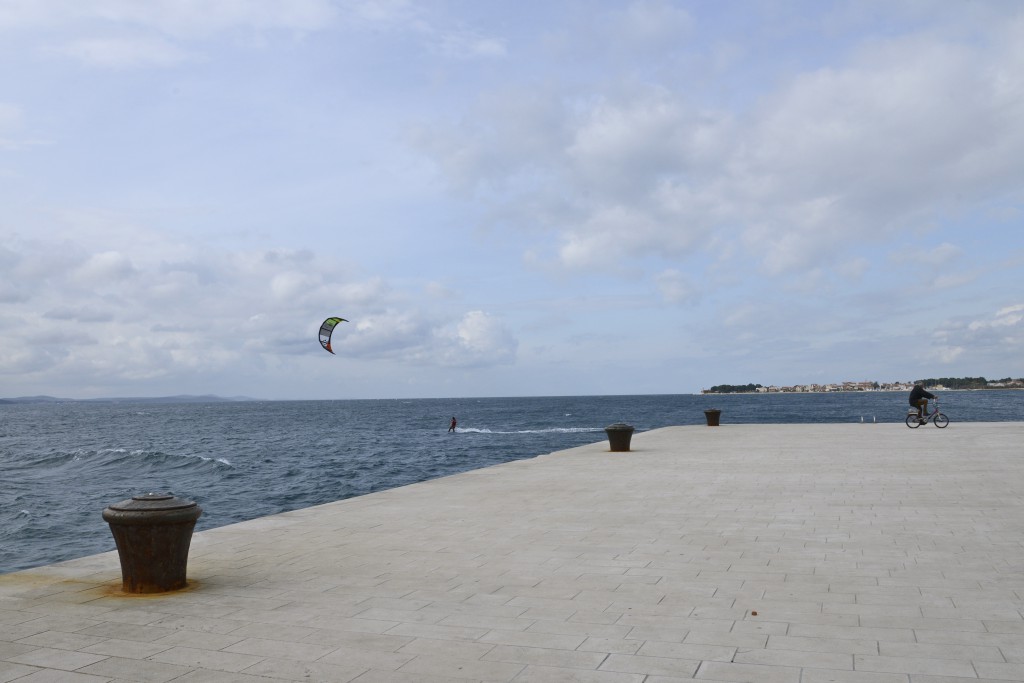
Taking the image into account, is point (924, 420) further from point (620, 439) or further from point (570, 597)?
point (570, 597)

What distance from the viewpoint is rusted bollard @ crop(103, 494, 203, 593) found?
672cm

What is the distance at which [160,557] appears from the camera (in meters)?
6.85

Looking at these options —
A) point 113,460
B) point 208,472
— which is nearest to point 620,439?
point 208,472

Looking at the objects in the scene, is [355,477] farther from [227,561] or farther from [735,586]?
[735,586]

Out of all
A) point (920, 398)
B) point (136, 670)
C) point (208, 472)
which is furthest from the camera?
point (208, 472)

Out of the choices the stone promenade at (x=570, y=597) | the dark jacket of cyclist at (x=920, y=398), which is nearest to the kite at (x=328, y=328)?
the stone promenade at (x=570, y=597)

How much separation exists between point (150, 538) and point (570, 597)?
139 inches

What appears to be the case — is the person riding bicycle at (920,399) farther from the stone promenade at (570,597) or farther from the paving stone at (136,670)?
the paving stone at (136,670)

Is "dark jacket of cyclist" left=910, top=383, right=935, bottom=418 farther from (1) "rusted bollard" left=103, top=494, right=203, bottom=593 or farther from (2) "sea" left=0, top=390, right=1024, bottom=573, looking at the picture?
(1) "rusted bollard" left=103, top=494, right=203, bottom=593

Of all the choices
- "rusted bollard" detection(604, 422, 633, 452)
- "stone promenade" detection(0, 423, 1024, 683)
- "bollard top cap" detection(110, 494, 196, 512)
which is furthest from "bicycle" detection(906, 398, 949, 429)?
"bollard top cap" detection(110, 494, 196, 512)

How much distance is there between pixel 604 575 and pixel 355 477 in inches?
1116

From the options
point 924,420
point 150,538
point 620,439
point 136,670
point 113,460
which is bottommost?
point 113,460

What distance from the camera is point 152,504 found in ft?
22.5

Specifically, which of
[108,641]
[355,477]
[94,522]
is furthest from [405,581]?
[355,477]
